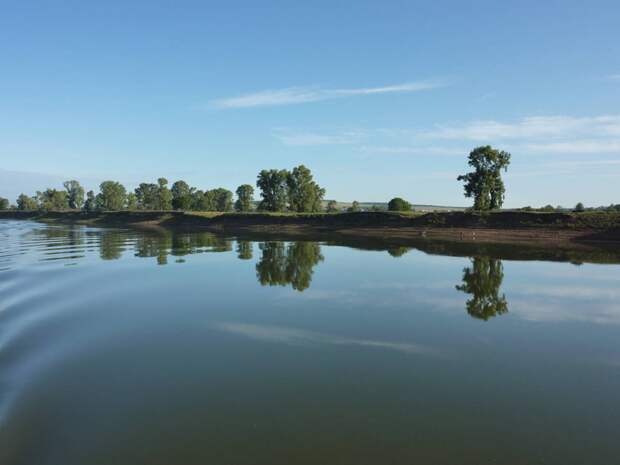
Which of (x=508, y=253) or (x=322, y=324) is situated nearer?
(x=322, y=324)

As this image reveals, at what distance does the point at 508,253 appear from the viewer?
3953 centimetres

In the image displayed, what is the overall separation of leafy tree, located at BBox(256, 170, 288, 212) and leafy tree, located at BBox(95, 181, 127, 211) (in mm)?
68001

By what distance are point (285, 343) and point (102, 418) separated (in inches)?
226

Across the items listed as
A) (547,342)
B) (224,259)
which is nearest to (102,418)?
(547,342)

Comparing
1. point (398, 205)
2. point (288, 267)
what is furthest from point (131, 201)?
point (288, 267)

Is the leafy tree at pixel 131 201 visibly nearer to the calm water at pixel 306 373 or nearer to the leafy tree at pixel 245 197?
the leafy tree at pixel 245 197

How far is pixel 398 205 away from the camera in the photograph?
86.2 metres

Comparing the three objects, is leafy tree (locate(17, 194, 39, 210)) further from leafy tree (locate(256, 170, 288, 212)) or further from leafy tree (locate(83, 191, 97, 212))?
leafy tree (locate(256, 170, 288, 212))

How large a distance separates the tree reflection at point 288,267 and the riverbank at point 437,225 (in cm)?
2458

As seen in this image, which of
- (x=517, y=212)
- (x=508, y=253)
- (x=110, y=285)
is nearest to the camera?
(x=110, y=285)

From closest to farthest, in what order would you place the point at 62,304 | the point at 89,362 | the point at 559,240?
the point at 89,362
the point at 62,304
the point at 559,240

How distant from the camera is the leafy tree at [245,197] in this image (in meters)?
129

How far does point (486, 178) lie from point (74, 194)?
15923 centimetres

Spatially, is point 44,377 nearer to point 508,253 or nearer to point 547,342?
point 547,342
